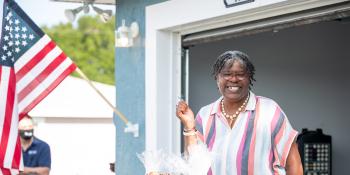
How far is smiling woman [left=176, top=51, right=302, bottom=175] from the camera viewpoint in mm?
3527

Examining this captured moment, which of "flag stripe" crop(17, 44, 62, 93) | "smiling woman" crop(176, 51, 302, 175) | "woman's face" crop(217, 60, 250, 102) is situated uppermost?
"flag stripe" crop(17, 44, 62, 93)

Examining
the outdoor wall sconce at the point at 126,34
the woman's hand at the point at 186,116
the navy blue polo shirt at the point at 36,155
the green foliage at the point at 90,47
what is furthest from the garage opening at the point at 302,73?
the green foliage at the point at 90,47

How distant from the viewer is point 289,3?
5.13 metres

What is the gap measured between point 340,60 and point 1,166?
4150 mm

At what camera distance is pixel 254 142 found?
11.6ft

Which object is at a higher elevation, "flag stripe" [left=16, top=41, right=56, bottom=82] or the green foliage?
the green foliage

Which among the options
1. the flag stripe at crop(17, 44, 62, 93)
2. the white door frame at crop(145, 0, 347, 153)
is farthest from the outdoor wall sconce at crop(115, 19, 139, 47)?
the flag stripe at crop(17, 44, 62, 93)

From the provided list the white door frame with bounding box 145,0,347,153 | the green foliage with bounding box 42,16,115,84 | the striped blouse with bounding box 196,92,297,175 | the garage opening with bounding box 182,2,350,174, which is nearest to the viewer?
the striped blouse with bounding box 196,92,297,175

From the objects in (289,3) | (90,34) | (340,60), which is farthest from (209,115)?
(90,34)

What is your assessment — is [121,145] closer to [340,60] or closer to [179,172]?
[340,60]

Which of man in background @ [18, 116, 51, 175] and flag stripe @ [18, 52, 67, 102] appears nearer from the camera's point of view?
flag stripe @ [18, 52, 67, 102]

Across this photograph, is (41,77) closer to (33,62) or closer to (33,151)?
(33,62)

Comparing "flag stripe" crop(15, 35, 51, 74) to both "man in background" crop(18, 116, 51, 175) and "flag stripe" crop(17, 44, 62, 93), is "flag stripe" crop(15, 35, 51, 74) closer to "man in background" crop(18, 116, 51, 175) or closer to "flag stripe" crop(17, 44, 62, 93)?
"flag stripe" crop(17, 44, 62, 93)

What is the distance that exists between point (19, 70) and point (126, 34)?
1.56 metres
